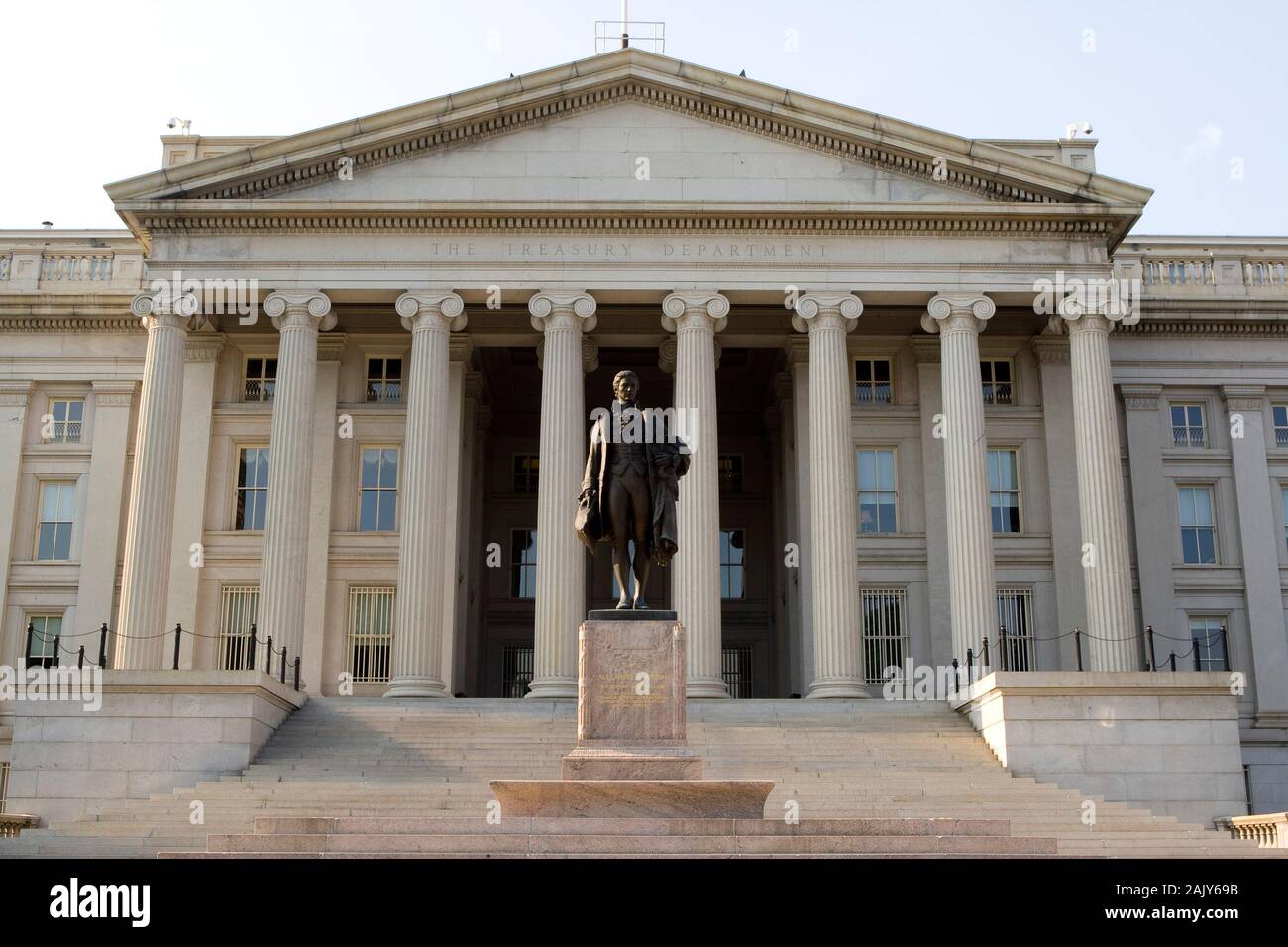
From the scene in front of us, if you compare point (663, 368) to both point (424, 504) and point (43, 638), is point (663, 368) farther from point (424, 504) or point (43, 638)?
point (43, 638)

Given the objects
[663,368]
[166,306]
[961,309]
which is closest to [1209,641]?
[961,309]

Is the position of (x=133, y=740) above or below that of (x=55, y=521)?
below

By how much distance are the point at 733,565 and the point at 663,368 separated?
887 centimetres

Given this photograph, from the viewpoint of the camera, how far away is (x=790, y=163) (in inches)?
1499

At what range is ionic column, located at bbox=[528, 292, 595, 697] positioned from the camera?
34750 mm

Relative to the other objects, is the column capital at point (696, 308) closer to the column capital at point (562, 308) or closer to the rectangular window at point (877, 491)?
the column capital at point (562, 308)

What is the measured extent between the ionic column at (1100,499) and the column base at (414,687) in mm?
15125

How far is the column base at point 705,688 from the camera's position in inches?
1334

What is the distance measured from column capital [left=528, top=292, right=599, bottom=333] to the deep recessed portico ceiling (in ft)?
5.85

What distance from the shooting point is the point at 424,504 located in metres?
35.6

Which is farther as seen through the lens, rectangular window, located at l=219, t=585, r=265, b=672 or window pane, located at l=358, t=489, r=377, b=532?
window pane, located at l=358, t=489, r=377, b=532

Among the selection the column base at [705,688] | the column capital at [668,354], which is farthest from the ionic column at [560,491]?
the column capital at [668,354]

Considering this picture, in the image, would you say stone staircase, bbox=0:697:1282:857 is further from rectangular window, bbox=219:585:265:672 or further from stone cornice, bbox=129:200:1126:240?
stone cornice, bbox=129:200:1126:240

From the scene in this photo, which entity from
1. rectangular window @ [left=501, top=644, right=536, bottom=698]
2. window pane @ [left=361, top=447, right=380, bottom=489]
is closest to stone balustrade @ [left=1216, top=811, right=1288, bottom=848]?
rectangular window @ [left=501, top=644, right=536, bottom=698]
